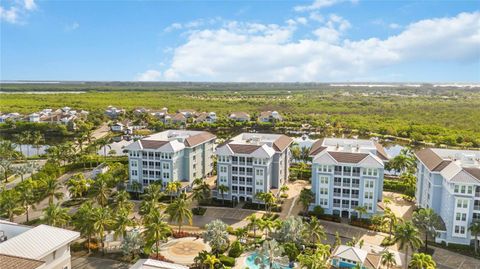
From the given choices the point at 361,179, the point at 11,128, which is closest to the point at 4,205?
the point at 361,179

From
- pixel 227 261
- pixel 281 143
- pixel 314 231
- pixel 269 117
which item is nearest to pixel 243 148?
pixel 281 143

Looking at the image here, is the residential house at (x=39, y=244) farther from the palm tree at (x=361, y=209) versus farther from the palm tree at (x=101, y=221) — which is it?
the palm tree at (x=361, y=209)

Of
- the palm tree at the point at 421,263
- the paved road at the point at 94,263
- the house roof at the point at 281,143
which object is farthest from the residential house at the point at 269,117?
the palm tree at the point at 421,263

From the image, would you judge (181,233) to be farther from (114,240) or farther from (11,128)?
(11,128)

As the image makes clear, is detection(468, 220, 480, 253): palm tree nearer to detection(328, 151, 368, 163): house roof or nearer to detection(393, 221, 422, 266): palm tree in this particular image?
detection(393, 221, 422, 266): palm tree

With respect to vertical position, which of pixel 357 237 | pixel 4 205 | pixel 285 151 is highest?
pixel 285 151

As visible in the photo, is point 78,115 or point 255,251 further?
point 78,115
